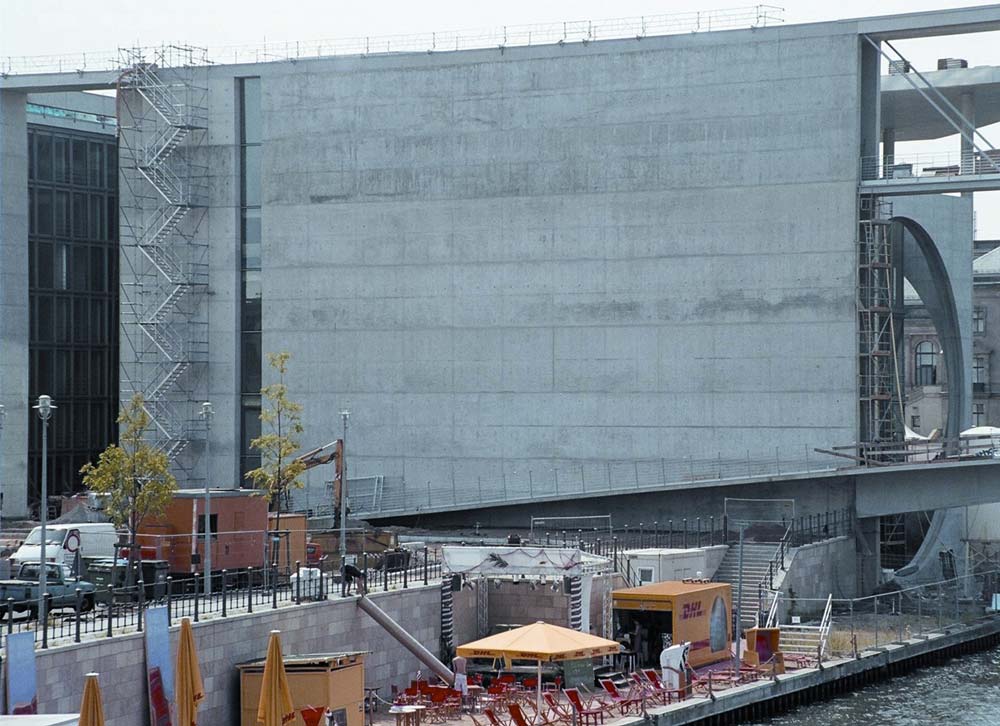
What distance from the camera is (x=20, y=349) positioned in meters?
77.5

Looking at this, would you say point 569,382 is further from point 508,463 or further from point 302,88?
point 302,88

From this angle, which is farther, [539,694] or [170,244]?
[170,244]

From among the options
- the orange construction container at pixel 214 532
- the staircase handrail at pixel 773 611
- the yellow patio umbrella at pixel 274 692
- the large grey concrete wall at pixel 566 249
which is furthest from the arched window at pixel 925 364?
the yellow patio umbrella at pixel 274 692

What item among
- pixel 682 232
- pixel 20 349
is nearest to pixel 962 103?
pixel 682 232

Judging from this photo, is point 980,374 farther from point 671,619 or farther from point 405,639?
point 405,639

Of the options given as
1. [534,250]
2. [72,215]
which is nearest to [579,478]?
[534,250]

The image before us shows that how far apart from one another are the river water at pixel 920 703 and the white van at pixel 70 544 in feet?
60.3

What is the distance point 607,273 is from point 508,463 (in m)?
8.95

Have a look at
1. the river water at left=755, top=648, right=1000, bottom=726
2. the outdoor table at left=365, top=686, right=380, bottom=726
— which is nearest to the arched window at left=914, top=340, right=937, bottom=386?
the river water at left=755, top=648, right=1000, bottom=726

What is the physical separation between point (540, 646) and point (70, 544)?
534 inches

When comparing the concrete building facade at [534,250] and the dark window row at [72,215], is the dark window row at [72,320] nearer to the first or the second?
the dark window row at [72,215]

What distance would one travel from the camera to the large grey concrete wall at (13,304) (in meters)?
76.8

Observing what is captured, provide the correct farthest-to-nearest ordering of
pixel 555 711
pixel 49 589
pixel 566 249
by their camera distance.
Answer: pixel 566 249
pixel 49 589
pixel 555 711

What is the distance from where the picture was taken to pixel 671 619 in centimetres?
4672
